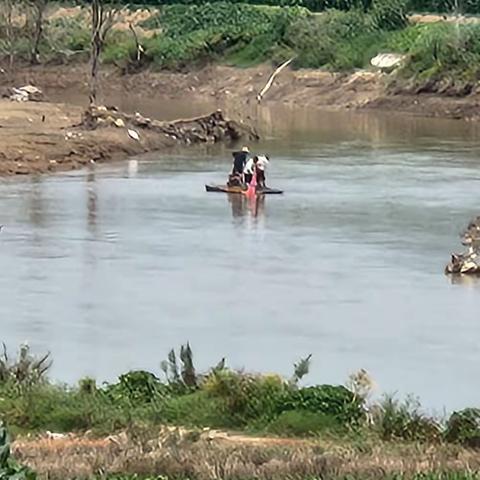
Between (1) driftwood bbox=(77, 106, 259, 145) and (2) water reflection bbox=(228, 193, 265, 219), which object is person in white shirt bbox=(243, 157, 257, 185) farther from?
(1) driftwood bbox=(77, 106, 259, 145)

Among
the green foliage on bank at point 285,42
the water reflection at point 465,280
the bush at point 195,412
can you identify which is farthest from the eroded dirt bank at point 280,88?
the bush at point 195,412

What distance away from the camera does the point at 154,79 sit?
65062 millimetres

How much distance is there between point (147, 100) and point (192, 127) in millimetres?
17452

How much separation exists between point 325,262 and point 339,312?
376cm

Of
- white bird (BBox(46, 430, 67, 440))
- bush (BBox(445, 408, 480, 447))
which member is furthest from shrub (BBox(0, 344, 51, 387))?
bush (BBox(445, 408, 480, 447))

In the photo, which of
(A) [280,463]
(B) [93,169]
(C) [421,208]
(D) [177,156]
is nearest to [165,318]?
(A) [280,463]

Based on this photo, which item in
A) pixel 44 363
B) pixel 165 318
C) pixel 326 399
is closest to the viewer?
pixel 326 399

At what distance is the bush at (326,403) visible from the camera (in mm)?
13484

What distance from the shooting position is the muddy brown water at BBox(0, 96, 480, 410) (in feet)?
58.0

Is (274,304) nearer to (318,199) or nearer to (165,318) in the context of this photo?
(165,318)

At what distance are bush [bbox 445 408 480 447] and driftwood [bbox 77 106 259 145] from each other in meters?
29.5

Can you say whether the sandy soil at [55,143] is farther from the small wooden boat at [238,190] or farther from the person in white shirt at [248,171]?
the person in white shirt at [248,171]

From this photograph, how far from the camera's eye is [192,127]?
43.4 meters

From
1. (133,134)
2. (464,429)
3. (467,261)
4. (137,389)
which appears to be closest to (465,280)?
(467,261)
